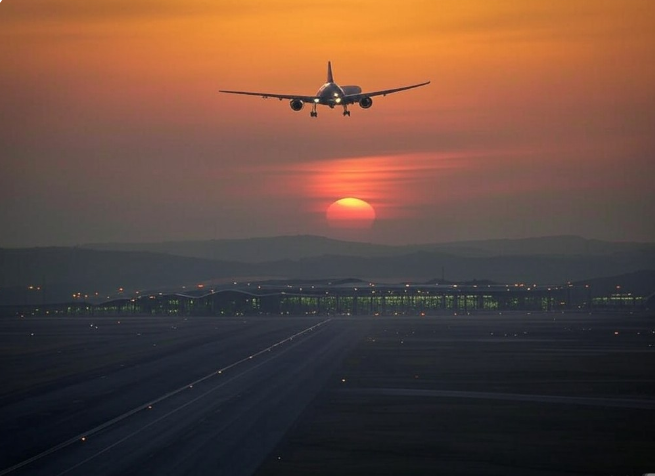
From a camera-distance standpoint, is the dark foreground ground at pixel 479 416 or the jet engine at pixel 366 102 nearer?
the dark foreground ground at pixel 479 416

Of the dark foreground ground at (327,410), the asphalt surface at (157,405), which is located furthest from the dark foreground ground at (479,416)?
the asphalt surface at (157,405)

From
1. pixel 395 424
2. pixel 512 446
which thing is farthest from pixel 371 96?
pixel 512 446

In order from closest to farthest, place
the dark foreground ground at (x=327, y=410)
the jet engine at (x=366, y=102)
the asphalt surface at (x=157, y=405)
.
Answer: the asphalt surface at (x=157, y=405), the dark foreground ground at (x=327, y=410), the jet engine at (x=366, y=102)

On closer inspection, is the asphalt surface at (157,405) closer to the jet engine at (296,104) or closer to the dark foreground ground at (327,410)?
the dark foreground ground at (327,410)

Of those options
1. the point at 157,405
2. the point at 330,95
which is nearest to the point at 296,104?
the point at 330,95

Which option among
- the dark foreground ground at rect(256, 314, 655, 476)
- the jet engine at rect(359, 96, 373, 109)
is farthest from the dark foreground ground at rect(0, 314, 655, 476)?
the jet engine at rect(359, 96, 373, 109)

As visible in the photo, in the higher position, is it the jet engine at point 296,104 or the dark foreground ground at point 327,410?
the jet engine at point 296,104

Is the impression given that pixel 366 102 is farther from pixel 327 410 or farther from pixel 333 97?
pixel 327 410
